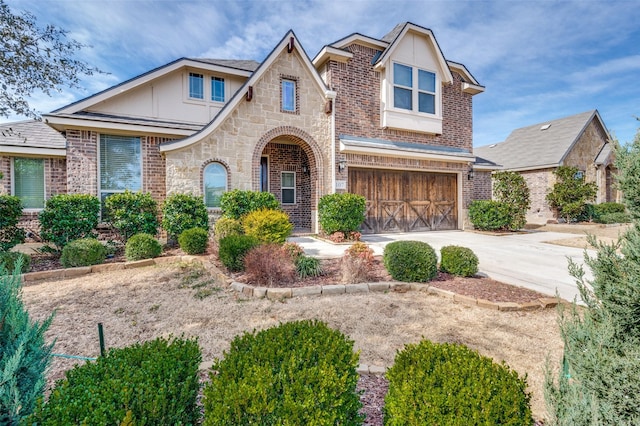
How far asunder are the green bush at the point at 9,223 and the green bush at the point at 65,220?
17.6 inches

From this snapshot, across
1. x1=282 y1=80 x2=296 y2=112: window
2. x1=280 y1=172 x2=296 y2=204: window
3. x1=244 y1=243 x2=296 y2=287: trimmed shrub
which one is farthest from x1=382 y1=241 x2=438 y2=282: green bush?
x1=280 y1=172 x2=296 y2=204: window

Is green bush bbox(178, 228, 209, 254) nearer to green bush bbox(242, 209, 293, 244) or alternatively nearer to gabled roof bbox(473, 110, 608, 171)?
green bush bbox(242, 209, 293, 244)

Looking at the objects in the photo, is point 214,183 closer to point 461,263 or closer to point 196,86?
point 196,86

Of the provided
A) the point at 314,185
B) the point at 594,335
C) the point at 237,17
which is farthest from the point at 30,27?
the point at 594,335

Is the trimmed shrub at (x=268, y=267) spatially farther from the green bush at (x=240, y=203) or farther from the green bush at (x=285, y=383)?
the green bush at (x=240, y=203)

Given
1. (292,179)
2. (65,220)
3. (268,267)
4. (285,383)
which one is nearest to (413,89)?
(292,179)

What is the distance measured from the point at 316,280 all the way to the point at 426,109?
414 inches

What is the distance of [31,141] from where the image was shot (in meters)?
9.62

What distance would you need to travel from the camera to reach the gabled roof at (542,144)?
18.4 meters

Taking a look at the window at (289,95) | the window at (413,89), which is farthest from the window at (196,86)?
the window at (413,89)

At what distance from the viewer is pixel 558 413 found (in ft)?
5.24

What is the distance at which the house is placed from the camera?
9.65m

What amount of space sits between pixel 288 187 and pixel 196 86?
17.3ft

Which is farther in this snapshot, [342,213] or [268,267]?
[342,213]
